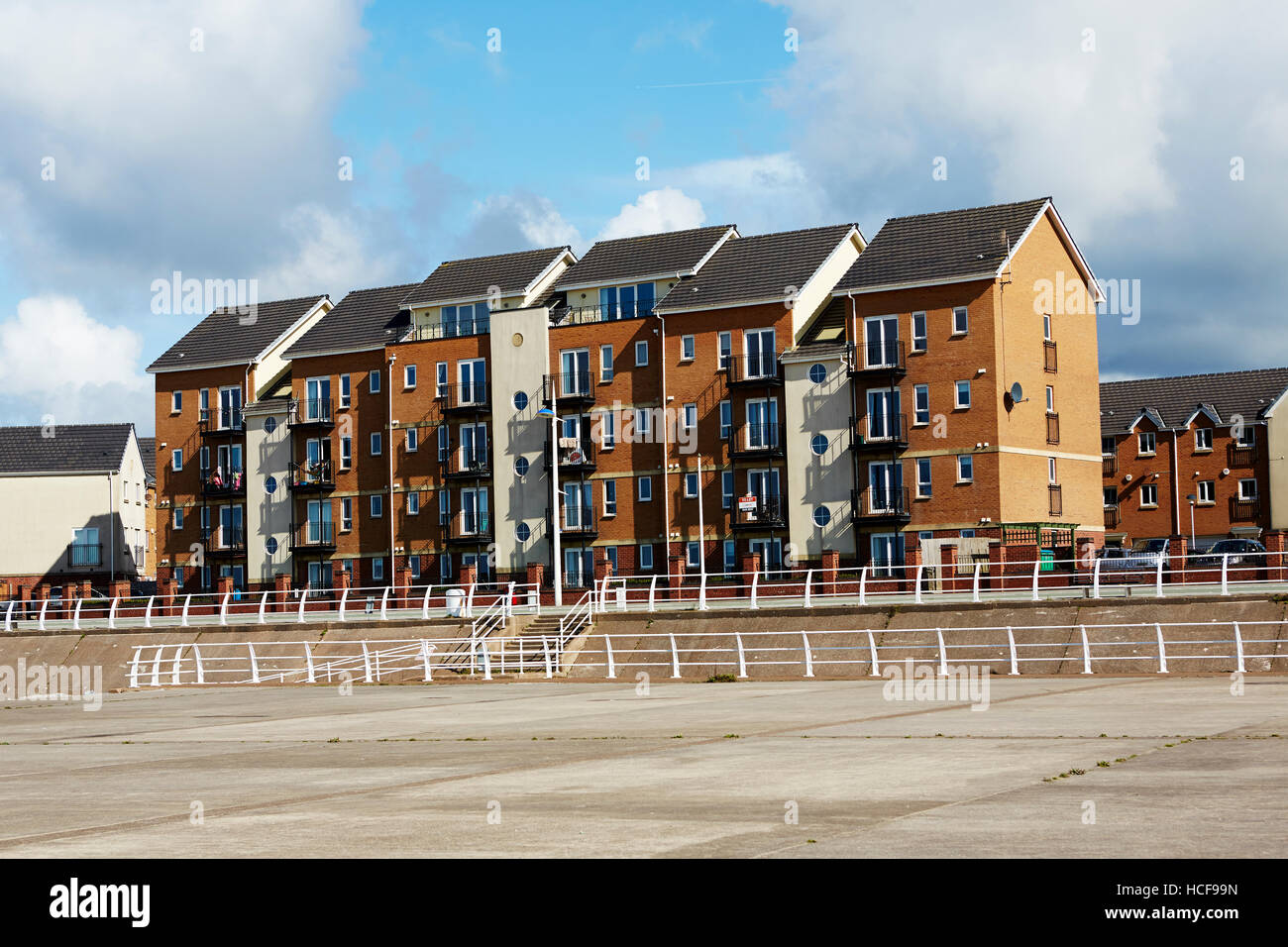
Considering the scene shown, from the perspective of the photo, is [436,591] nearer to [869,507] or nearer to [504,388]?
[504,388]

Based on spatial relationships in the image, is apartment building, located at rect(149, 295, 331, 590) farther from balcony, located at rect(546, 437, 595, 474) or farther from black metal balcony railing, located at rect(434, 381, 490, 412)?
balcony, located at rect(546, 437, 595, 474)

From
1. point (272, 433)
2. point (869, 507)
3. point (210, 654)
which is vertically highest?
point (272, 433)

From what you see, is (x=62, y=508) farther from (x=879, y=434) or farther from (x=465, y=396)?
(x=879, y=434)

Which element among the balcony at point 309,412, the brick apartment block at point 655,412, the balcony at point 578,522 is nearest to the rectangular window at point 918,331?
the brick apartment block at point 655,412

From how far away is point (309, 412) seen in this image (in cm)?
7219

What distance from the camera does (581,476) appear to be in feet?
216

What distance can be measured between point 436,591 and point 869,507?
19.0 meters

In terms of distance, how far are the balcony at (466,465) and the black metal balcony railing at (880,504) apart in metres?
17.3

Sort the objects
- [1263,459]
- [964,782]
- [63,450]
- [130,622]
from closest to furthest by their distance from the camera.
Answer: [964,782] < [130,622] < [1263,459] < [63,450]

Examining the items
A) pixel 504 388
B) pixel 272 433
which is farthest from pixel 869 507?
pixel 272 433

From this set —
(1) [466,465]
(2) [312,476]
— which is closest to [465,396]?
(1) [466,465]

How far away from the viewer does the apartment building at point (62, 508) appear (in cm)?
8706

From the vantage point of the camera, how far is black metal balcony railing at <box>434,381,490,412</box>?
67.5 m
